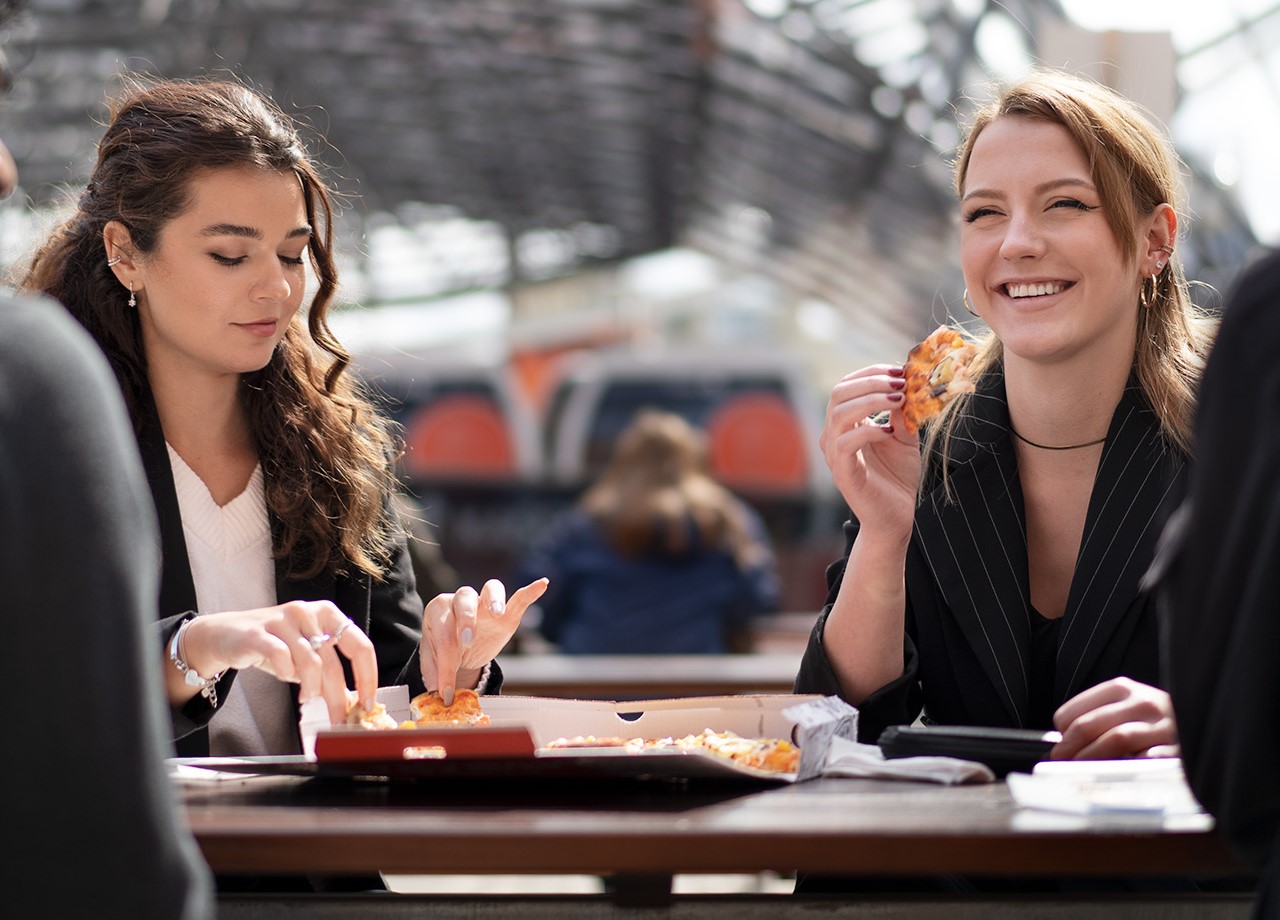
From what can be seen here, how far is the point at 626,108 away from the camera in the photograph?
21188 millimetres

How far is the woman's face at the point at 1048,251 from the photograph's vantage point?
230cm

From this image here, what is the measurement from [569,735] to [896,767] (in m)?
0.42

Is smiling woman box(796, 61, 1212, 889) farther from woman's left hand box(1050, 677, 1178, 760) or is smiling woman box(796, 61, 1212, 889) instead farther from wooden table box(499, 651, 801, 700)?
wooden table box(499, 651, 801, 700)

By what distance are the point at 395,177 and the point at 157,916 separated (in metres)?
25.3

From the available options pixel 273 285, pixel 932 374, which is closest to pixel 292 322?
pixel 273 285

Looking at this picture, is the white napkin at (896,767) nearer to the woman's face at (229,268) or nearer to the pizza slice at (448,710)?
the pizza slice at (448,710)

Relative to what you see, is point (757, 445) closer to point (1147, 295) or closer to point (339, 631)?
point (1147, 295)

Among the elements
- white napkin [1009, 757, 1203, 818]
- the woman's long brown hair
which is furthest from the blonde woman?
the woman's long brown hair

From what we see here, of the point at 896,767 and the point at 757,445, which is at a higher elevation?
the point at 757,445

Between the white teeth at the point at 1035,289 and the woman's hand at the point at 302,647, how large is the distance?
1191mm

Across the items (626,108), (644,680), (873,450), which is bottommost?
(644,680)

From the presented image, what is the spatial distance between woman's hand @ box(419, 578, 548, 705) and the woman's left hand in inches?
27.2

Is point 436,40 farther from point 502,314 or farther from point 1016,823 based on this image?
point 502,314

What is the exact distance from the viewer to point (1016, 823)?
135cm
